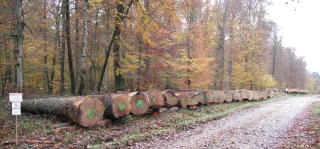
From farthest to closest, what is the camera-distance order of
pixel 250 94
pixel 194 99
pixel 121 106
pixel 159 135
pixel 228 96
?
pixel 250 94, pixel 228 96, pixel 194 99, pixel 121 106, pixel 159 135

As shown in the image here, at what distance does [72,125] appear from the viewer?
6.68m

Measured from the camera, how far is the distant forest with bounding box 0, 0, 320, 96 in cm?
1173

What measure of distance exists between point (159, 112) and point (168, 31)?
7562 millimetres

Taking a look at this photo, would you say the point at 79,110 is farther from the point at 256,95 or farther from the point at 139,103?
the point at 256,95

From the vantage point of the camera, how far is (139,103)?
8.27 metres

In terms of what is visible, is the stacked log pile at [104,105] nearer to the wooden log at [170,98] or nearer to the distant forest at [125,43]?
the wooden log at [170,98]

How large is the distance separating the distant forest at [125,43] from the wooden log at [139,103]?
261 centimetres

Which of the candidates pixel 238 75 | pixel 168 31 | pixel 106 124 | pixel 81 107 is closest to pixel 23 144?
pixel 81 107

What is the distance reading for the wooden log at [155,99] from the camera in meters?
8.95

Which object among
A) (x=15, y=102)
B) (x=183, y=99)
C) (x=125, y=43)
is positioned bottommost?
(x=183, y=99)

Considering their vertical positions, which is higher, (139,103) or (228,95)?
(139,103)

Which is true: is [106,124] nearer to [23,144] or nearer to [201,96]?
[23,144]

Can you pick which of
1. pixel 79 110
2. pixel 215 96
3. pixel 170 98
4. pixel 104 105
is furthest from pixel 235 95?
pixel 79 110

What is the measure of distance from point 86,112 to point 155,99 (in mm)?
3285
